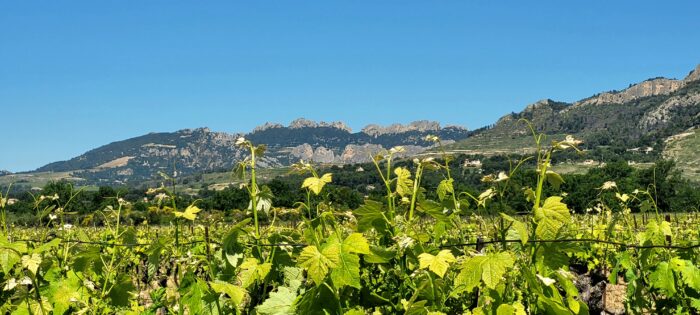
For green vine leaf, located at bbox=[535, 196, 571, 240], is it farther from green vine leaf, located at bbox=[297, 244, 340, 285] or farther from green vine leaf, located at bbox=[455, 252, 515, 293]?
green vine leaf, located at bbox=[297, 244, 340, 285]

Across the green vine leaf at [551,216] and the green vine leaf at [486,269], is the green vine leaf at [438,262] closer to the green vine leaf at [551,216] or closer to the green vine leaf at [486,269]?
the green vine leaf at [486,269]

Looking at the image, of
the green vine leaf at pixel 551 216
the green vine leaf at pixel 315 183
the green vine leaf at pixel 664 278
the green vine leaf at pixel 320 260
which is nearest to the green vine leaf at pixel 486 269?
the green vine leaf at pixel 551 216

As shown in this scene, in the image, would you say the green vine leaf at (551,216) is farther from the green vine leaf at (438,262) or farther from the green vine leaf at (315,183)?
the green vine leaf at (315,183)

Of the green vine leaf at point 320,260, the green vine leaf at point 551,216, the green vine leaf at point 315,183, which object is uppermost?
the green vine leaf at point 315,183

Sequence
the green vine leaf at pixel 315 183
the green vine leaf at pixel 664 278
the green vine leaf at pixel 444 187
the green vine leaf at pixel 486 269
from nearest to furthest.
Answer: the green vine leaf at pixel 486 269 < the green vine leaf at pixel 315 183 < the green vine leaf at pixel 444 187 < the green vine leaf at pixel 664 278

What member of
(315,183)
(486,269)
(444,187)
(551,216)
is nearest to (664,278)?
(444,187)

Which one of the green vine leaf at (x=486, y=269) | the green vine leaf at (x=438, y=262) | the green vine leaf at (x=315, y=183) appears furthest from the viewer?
the green vine leaf at (x=315, y=183)

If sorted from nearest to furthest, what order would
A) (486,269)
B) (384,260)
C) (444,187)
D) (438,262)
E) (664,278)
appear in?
(486,269)
(438,262)
(384,260)
(444,187)
(664,278)

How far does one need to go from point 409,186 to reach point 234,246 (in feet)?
3.04

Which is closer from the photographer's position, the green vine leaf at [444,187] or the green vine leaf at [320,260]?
the green vine leaf at [320,260]

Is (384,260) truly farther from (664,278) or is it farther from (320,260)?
(664,278)

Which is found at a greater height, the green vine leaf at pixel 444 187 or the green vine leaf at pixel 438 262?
the green vine leaf at pixel 444 187

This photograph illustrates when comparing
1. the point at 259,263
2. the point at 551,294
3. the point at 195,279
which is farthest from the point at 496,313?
the point at 195,279

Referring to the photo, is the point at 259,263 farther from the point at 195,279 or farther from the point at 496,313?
the point at 496,313
